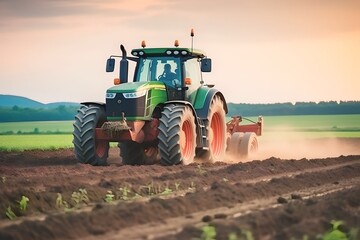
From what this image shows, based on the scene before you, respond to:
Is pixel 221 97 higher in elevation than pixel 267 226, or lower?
higher

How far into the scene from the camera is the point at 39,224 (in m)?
10.8

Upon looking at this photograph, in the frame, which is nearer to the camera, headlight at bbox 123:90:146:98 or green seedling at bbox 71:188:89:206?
green seedling at bbox 71:188:89:206

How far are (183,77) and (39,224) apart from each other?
1050 centimetres

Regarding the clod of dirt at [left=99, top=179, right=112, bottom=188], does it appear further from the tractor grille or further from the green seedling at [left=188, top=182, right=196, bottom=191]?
the tractor grille

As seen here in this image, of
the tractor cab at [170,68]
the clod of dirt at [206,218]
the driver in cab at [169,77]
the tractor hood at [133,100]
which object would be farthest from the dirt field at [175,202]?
the driver in cab at [169,77]

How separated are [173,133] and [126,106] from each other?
1334mm

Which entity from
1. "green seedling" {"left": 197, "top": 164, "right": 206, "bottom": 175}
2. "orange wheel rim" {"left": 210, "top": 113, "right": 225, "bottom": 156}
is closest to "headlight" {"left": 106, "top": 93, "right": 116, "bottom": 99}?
"green seedling" {"left": 197, "top": 164, "right": 206, "bottom": 175}

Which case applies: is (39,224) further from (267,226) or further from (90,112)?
(90,112)

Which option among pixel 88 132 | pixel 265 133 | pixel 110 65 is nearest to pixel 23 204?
pixel 88 132

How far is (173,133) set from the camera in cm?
1958

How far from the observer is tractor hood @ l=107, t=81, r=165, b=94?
2003 centimetres

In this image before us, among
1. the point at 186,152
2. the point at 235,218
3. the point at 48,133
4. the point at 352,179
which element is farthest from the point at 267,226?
the point at 48,133

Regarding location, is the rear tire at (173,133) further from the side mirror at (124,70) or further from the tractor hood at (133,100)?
the side mirror at (124,70)

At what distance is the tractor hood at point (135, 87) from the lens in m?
20.0
